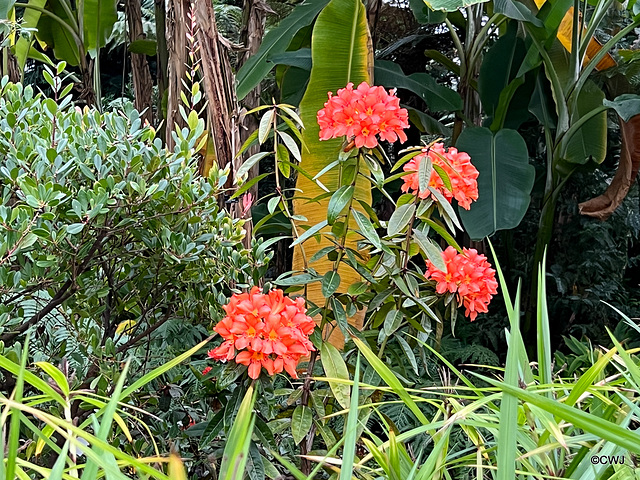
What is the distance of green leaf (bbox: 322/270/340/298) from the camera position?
938mm

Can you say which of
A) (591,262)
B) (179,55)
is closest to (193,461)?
(179,55)

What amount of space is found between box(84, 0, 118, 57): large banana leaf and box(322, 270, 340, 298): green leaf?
67.2 inches

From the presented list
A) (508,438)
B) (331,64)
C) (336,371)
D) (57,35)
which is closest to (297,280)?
(336,371)

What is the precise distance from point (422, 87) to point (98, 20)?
130cm

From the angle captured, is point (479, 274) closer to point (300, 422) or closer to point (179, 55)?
point (300, 422)

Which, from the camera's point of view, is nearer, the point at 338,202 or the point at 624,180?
the point at 338,202

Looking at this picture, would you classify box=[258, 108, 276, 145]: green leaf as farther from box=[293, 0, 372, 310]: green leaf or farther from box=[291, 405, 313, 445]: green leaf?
box=[293, 0, 372, 310]: green leaf

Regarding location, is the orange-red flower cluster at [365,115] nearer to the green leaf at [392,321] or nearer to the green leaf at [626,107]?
the green leaf at [392,321]

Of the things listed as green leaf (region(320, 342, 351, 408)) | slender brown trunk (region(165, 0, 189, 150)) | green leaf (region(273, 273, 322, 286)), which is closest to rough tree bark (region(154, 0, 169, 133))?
slender brown trunk (region(165, 0, 189, 150))

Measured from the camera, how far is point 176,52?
139cm

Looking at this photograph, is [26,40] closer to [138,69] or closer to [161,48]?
[138,69]

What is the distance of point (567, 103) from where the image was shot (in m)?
2.31

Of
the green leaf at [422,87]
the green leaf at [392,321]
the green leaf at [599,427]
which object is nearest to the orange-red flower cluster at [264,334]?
the green leaf at [392,321]

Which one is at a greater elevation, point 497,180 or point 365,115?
point 365,115
